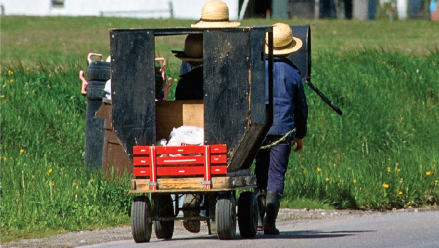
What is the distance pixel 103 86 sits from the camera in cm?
967

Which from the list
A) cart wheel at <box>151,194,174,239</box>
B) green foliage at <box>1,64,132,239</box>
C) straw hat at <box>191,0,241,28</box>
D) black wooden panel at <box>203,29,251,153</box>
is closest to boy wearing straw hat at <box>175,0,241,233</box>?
cart wheel at <box>151,194,174,239</box>

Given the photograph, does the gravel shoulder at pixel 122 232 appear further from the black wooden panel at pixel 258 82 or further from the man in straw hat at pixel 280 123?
the black wooden panel at pixel 258 82

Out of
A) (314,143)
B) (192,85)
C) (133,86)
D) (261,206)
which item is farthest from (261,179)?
(314,143)

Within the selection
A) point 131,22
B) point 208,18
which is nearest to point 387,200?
point 208,18

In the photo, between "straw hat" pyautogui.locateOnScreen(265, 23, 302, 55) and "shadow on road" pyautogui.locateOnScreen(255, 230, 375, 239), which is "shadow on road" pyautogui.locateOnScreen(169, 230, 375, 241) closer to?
"shadow on road" pyautogui.locateOnScreen(255, 230, 375, 239)

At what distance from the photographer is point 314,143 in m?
12.9

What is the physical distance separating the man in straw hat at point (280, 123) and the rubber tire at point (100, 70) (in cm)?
244

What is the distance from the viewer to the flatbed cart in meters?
6.59

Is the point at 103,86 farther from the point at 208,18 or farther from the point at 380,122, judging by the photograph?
the point at 380,122

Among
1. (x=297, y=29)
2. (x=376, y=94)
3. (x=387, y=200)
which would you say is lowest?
(x=387, y=200)

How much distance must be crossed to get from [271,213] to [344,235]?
65cm

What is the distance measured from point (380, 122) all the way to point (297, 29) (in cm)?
438

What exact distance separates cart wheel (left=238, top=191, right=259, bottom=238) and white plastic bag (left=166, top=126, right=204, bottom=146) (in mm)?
582

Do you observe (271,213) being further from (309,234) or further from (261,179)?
(261,179)
